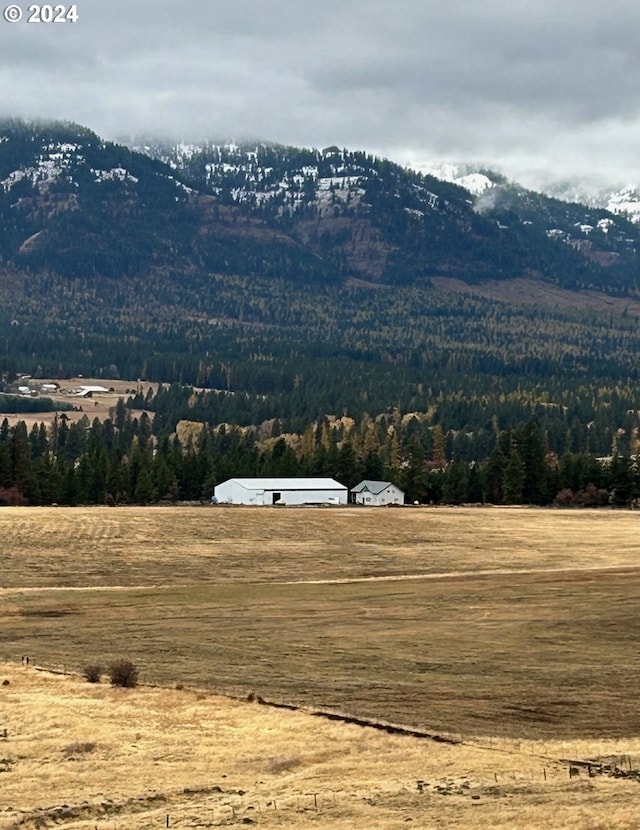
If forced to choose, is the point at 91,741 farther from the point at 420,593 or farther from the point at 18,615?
the point at 420,593

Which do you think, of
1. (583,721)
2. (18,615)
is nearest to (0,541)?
(18,615)

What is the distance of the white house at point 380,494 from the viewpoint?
409 feet

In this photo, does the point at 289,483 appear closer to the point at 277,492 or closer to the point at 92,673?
the point at 277,492

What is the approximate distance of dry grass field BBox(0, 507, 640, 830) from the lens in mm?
35438

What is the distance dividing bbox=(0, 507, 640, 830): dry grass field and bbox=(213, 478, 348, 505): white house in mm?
28149

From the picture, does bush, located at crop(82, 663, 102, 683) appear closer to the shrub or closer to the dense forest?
the shrub

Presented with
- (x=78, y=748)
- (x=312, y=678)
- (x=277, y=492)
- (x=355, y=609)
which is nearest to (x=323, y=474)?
(x=277, y=492)

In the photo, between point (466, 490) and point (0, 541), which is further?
point (466, 490)

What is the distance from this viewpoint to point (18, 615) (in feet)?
205

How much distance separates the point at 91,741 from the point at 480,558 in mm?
47675

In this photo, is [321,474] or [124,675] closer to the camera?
[124,675]

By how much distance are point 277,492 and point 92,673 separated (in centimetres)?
7252

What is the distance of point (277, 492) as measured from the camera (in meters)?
122

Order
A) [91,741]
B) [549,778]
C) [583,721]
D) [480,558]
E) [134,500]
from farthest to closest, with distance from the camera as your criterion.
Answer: [134,500] < [480,558] < [583,721] < [91,741] < [549,778]
